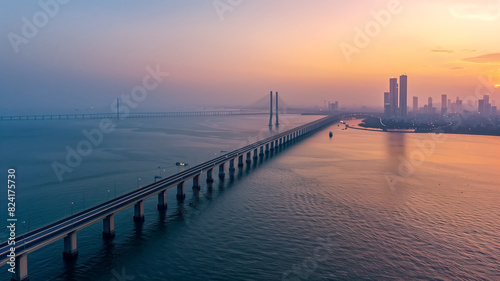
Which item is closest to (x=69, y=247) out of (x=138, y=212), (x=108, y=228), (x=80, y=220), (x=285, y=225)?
(x=80, y=220)

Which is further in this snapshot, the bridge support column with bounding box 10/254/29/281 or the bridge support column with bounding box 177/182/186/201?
the bridge support column with bounding box 177/182/186/201

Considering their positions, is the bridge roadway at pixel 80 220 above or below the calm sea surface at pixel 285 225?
above

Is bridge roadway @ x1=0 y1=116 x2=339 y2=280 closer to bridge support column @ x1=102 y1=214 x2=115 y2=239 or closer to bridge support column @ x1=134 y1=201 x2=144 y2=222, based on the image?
bridge support column @ x1=134 y1=201 x2=144 y2=222

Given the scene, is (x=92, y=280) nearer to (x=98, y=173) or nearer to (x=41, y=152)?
(x=98, y=173)

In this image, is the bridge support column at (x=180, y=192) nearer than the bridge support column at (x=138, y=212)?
No

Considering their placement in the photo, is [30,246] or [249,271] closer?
[30,246]

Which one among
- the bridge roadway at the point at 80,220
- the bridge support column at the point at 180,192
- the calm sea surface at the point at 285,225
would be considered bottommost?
the calm sea surface at the point at 285,225

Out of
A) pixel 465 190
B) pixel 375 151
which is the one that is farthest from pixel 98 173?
pixel 375 151

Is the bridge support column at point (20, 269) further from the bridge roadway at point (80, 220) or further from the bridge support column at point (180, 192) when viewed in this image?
the bridge support column at point (180, 192)

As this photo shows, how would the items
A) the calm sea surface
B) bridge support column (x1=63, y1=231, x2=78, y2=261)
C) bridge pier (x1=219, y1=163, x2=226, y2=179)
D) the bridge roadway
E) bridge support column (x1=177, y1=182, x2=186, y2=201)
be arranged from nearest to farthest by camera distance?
the bridge roadway → the calm sea surface → bridge support column (x1=63, y1=231, x2=78, y2=261) → bridge support column (x1=177, y1=182, x2=186, y2=201) → bridge pier (x1=219, y1=163, x2=226, y2=179)

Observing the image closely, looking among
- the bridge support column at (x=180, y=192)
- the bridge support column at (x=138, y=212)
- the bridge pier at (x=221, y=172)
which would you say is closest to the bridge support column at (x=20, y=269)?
the bridge support column at (x=138, y=212)

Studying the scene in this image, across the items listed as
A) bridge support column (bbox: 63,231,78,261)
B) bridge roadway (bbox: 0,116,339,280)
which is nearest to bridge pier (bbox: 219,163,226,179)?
bridge roadway (bbox: 0,116,339,280)
